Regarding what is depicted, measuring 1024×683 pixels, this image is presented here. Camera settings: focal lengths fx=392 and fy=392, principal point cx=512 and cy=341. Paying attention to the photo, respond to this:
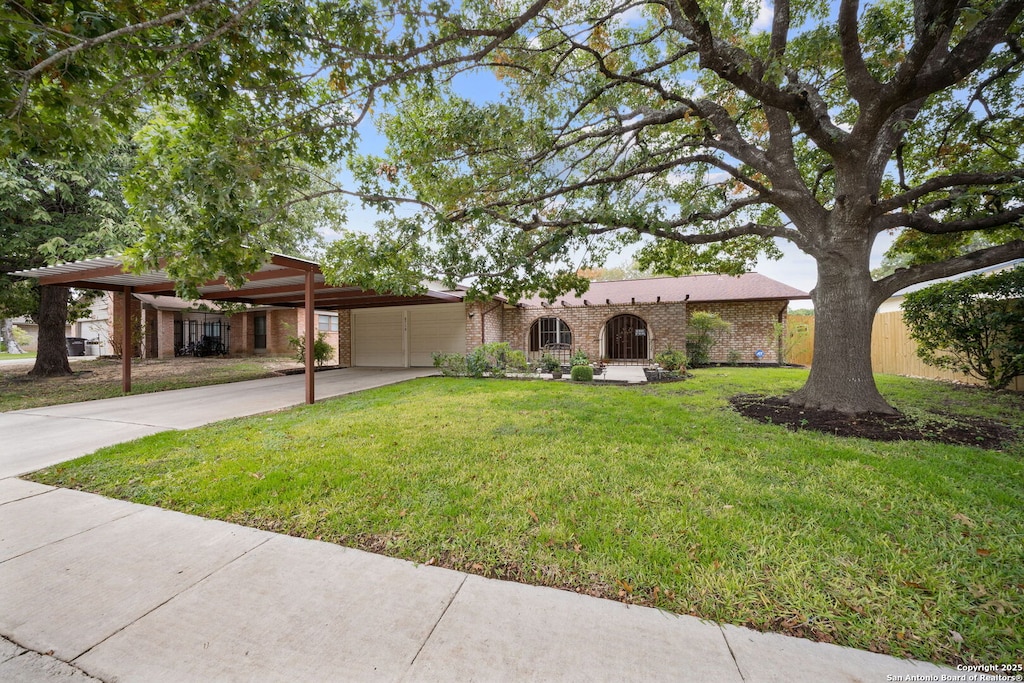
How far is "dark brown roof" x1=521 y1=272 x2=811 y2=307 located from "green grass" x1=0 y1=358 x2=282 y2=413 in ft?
35.0

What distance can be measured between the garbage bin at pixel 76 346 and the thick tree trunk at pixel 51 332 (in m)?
14.2

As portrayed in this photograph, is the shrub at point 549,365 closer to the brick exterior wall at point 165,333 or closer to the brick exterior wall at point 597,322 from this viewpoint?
the brick exterior wall at point 597,322

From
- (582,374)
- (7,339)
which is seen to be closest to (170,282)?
(582,374)

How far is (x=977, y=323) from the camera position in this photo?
762cm

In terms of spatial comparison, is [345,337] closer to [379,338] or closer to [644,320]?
[379,338]

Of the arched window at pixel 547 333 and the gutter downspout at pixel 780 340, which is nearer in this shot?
the gutter downspout at pixel 780 340

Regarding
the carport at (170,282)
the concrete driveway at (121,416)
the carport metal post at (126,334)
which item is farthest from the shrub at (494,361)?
the carport metal post at (126,334)

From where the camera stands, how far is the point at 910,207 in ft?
26.1

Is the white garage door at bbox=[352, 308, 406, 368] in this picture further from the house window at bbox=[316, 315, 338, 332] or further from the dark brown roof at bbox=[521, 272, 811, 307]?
the house window at bbox=[316, 315, 338, 332]

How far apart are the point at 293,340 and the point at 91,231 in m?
6.60

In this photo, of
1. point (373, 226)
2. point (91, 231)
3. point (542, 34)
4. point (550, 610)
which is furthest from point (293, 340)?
point (550, 610)

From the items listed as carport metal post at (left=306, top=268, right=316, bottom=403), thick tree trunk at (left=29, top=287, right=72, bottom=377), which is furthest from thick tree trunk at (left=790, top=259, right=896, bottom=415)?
thick tree trunk at (left=29, top=287, right=72, bottom=377)

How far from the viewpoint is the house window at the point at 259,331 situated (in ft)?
69.3

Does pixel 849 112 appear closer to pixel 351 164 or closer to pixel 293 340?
pixel 351 164
